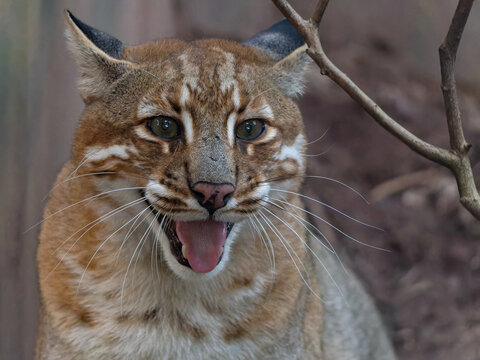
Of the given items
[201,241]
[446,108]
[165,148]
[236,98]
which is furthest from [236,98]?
[446,108]

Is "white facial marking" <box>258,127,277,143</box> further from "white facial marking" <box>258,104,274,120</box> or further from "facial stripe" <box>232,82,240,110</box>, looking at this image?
"facial stripe" <box>232,82,240,110</box>

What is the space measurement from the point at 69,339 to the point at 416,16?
17.7 feet

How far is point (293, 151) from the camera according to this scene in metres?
3.47

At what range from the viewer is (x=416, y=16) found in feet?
23.8

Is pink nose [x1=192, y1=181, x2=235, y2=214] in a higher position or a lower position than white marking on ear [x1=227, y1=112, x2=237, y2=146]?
lower

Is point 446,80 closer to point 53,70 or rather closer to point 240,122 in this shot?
point 240,122

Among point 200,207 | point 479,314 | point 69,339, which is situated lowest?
point 479,314

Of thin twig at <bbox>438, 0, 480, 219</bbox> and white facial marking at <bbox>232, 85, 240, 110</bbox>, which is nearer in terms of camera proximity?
thin twig at <bbox>438, 0, 480, 219</bbox>

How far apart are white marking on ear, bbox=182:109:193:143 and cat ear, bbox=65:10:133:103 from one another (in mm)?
433

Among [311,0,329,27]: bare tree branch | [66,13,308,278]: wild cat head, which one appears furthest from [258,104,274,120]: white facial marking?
[311,0,329,27]: bare tree branch

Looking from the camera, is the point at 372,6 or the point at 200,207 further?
the point at 372,6

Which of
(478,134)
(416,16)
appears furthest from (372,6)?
(478,134)

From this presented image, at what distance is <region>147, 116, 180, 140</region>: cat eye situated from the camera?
3102 millimetres

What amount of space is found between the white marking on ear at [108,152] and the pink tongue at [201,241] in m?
0.40
